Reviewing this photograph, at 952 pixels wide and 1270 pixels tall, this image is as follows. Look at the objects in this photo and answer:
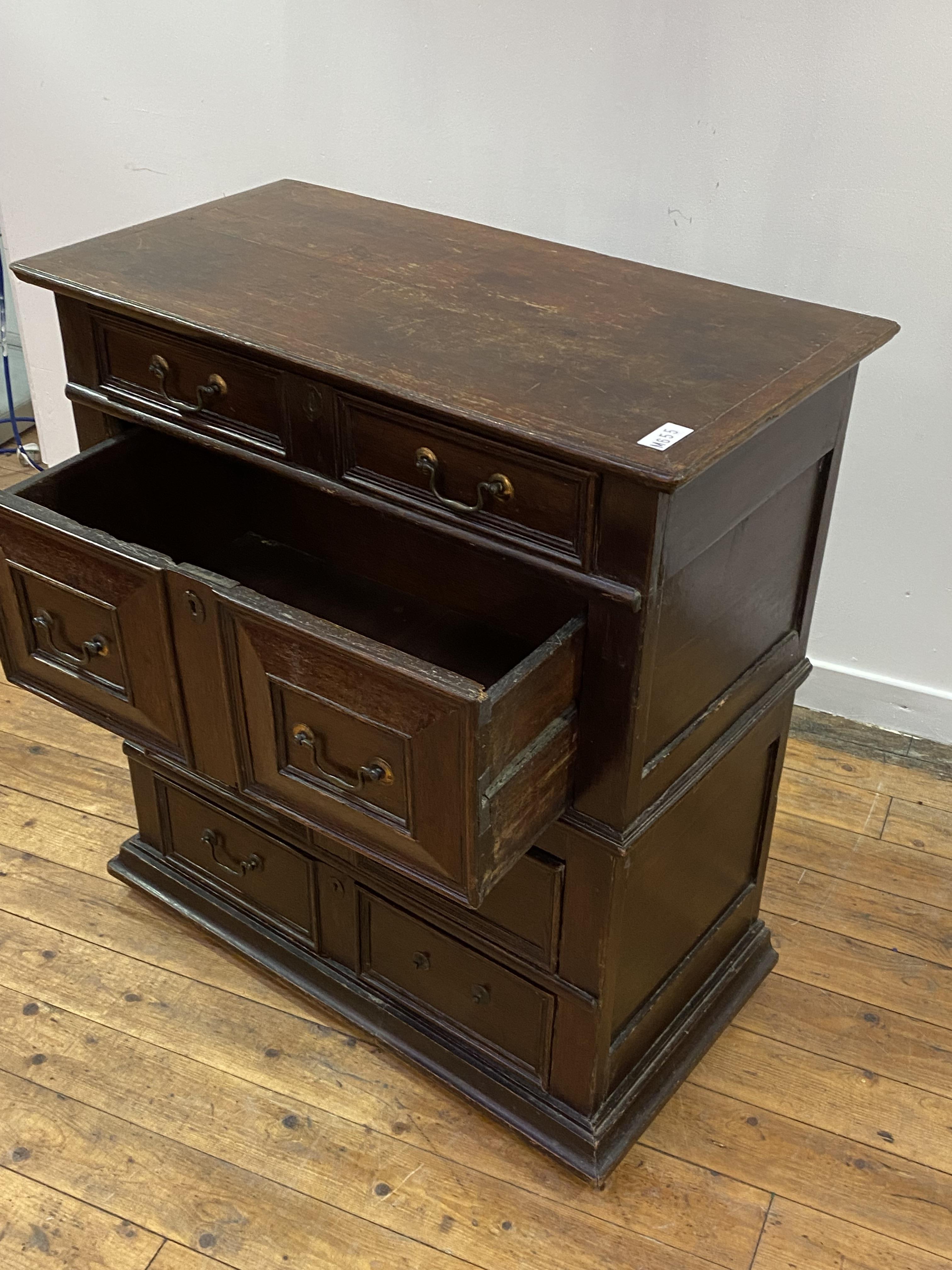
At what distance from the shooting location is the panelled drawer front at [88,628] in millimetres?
1371

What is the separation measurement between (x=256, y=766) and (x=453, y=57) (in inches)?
51.2

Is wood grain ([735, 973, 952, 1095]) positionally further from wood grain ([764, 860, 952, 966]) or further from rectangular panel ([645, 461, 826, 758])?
rectangular panel ([645, 461, 826, 758])

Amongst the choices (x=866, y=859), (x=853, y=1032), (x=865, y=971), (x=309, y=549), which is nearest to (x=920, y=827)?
(x=866, y=859)

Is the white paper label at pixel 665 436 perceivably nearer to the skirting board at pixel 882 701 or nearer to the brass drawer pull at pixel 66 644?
the brass drawer pull at pixel 66 644

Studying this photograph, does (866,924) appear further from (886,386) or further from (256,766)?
(256,766)

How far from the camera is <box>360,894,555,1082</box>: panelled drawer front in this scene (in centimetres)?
162

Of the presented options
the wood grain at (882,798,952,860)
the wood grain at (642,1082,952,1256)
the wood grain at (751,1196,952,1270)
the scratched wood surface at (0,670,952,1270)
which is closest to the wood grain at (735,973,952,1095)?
the scratched wood surface at (0,670,952,1270)

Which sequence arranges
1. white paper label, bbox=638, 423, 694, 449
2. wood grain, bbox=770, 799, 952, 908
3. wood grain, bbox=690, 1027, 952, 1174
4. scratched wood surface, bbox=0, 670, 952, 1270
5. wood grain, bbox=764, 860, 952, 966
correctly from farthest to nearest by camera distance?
wood grain, bbox=770, 799, 952, 908 < wood grain, bbox=764, 860, 952, 966 < wood grain, bbox=690, 1027, 952, 1174 < scratched wood surface, bbox=0, 670, 952, 1270 < white paper label, bbox=638, 423, 694, 449

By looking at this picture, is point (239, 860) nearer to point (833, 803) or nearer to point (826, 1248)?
point (826, 1248)

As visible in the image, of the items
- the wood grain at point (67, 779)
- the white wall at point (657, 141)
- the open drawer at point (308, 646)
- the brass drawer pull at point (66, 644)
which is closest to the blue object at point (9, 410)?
the white wall at point (657, 141)

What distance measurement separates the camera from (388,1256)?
154 cm

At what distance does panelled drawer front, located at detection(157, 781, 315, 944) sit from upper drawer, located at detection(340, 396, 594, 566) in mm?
627

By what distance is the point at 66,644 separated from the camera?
1505 mm

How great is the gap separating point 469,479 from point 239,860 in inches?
32.0
